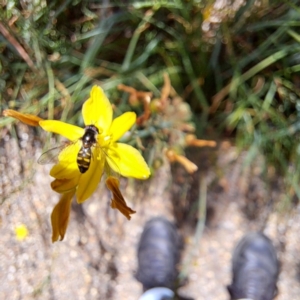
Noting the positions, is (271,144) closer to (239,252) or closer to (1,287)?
(239,252)

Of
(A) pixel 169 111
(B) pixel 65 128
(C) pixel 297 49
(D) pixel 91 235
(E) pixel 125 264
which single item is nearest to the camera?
(B) pixel 65 128

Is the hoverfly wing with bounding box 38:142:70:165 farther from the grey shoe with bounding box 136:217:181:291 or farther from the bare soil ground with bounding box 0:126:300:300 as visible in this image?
the grey shoe with bounding box 136:217:181:291

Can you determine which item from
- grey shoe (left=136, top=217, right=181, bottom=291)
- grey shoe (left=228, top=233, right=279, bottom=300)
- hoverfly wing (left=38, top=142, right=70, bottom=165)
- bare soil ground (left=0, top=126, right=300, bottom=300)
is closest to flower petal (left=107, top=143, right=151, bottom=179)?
hoverfly wing (left=38, top=142, right=70, bottom=165)

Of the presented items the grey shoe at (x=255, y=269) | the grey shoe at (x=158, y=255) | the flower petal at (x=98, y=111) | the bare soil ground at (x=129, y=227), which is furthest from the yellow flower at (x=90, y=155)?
the grey shoe at (x=255, y=269)

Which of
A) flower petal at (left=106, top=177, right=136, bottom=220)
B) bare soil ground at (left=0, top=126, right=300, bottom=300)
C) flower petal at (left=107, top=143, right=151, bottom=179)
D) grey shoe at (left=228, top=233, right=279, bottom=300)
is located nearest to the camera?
flower petal at (left=106, top=177, right=136, bottom=220)

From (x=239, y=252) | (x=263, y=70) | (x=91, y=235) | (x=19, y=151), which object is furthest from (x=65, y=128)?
(x=239, y=252)

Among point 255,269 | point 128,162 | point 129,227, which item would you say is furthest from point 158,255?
point 128,162
